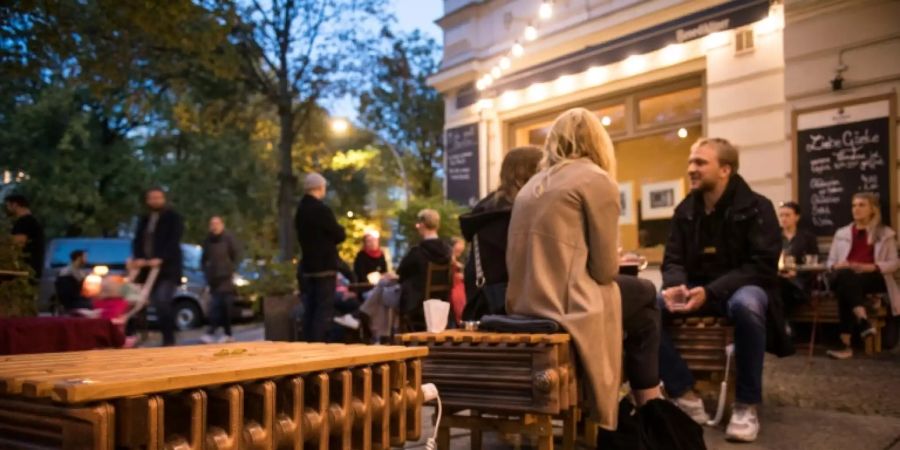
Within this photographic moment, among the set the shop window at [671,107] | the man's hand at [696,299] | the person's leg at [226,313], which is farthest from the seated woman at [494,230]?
the person's leg at [226,313]

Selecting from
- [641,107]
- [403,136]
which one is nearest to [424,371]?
[641,107]

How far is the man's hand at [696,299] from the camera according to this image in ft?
14.8

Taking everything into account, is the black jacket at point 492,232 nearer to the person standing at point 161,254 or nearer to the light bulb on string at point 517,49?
the person standing at point 161,254

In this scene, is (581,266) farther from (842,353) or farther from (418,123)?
(418,123)

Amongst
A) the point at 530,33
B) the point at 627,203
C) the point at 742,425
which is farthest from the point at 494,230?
the point at 627,203

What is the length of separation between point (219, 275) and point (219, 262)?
0.19 m

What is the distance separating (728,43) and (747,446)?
7.01 m

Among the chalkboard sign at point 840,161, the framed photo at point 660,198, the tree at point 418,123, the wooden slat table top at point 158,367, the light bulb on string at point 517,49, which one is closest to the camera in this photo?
the wooden slat table top at point 158,367

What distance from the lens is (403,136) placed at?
33.6 meters

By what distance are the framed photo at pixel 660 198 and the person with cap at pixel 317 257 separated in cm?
530

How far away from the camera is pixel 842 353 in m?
7.20

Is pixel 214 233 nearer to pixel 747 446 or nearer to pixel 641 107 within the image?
pixel 641 107

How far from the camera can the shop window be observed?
10586mm

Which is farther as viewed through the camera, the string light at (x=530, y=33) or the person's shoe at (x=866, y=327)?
the string light at (x=530, y=33)
